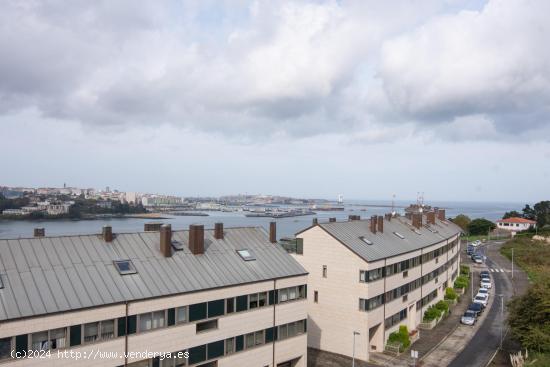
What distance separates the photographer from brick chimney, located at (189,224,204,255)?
31.1 m

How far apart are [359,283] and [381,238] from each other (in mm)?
8920

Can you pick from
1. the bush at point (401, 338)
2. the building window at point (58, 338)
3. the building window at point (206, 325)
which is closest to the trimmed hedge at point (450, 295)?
the bush at point (401, 338)

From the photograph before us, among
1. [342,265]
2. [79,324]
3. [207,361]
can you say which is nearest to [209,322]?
[207,361]

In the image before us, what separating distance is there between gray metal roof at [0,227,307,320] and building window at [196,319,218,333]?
224cm

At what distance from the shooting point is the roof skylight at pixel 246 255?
33.0 meters

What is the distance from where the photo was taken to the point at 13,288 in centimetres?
2236

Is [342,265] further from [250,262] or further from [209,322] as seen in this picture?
[209,322]

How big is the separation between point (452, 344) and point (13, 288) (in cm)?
3876

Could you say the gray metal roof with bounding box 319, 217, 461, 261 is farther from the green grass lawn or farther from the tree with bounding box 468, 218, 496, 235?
the tree with bounding box 468, 218, 496, 235

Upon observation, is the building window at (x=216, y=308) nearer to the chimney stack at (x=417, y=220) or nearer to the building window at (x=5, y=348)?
the building window at (x=5, y=348)

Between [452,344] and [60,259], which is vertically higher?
[60,259]

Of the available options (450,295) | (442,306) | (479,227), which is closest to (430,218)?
(450,295)

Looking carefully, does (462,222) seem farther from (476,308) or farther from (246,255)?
(246,255)

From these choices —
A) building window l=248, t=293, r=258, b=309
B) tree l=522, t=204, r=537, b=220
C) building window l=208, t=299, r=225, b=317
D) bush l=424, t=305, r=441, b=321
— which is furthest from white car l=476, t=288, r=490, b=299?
tree l=522, t=204, r=537, b=220
